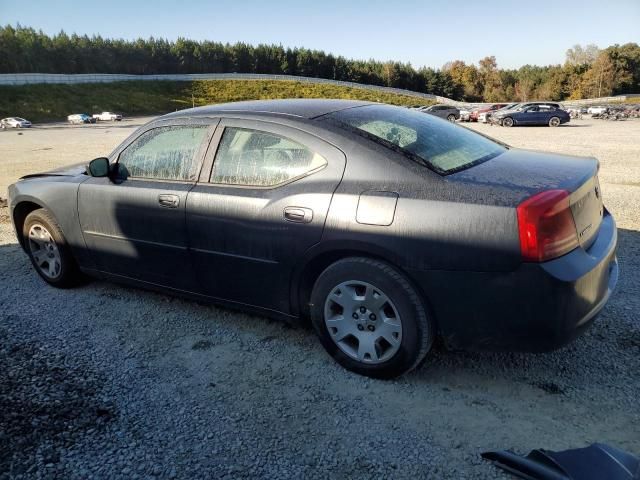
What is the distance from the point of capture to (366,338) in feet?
9.27

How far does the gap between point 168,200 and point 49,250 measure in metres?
1.69

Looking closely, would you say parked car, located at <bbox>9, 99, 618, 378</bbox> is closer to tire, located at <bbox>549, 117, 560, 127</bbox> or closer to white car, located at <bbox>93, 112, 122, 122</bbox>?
tire, located at <bbox>549, 117, 560, 127</bbox>

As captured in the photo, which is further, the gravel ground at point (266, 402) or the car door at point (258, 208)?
the car door at point (258, 208)

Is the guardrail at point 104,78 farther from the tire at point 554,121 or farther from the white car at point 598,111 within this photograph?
the tire at point 554,121

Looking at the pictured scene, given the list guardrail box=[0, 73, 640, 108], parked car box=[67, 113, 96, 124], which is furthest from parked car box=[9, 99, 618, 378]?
guardrail box=[0, 73, 640, 108]

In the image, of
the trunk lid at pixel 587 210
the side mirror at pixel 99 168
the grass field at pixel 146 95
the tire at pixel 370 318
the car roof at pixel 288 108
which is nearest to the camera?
the trunk lid at pixel 587 210

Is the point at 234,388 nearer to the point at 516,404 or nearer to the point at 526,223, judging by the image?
the point at 516,404

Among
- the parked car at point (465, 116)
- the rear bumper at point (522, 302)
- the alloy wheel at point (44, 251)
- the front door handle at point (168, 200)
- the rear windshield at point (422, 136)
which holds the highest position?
the rear windshield at point (422, 136)

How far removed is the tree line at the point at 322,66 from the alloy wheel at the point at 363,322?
3245 inches

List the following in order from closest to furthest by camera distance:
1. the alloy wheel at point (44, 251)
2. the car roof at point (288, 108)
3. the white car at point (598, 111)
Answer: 1. the car roof at point (288, 108)
2. the alloy wheel at point (44, 251)
3. the white car at point (598, 111)

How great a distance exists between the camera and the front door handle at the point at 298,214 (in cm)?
284

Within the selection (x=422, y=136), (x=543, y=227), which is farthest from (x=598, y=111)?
(x=543, y=227)

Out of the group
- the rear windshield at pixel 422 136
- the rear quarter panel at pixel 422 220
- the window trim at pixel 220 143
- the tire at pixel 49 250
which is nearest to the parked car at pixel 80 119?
the tire at pixel 49 250

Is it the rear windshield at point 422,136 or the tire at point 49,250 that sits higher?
the rear windshield at point 422,136
